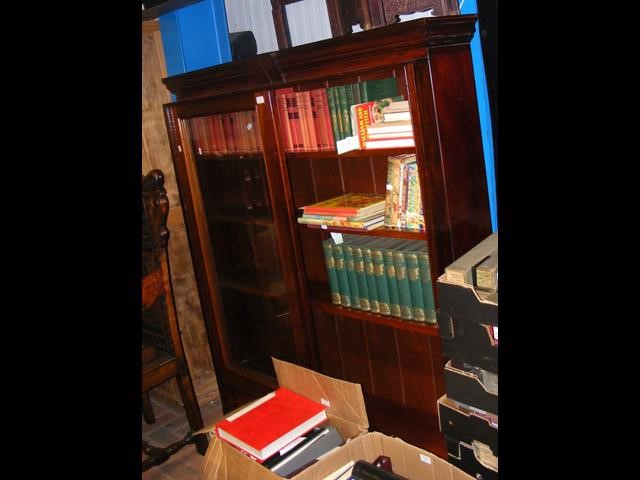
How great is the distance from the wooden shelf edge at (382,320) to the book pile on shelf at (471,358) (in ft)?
0.54

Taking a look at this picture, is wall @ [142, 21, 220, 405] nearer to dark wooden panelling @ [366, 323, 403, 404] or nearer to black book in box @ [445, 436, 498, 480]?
dark wooden panelling @ [366, 323, 403, 404]

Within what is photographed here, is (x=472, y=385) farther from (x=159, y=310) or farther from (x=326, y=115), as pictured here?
(x=159, y=310)

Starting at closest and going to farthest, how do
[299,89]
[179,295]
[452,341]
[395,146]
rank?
1. [452,341]
2. [395,146]
3. [299,89]
4. [179,295]

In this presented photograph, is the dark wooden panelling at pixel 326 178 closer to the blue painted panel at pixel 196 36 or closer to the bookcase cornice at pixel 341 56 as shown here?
the bookcase cornice at pixel 341 56

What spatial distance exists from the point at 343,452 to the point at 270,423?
0.34 meters

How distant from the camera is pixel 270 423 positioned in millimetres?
1966

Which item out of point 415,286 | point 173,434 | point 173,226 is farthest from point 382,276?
point 173,434

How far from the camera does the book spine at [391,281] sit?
1997mm

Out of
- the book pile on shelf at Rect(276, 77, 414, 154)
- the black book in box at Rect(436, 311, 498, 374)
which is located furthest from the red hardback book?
the book pile on shelf at Rect(276, 77, 414, 154)

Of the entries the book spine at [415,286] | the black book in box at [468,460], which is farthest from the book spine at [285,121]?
the black book in box at [468,460]

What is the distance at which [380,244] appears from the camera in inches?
82.7
